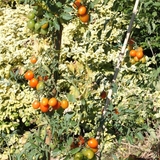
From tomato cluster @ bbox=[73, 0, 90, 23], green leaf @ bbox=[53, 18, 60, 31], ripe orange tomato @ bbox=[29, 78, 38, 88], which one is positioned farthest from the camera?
ripe orange tomato @ bbox=[29, 78, 38, 88]

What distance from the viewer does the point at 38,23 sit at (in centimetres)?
181

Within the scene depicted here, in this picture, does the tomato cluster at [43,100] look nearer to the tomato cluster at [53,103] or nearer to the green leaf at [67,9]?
the tomato cluster at [53,103]

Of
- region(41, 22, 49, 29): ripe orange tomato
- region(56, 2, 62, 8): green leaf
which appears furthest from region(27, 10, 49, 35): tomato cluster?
region(56, 2, 62, 8): green leaf

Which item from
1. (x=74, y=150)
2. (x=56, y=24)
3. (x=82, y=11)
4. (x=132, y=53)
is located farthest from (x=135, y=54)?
(x=74, y=150)

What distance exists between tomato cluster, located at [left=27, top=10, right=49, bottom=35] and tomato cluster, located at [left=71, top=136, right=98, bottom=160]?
0.68 meters

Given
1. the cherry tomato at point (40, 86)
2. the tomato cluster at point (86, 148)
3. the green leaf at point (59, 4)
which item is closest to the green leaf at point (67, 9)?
the green leaf at point (59, 4)

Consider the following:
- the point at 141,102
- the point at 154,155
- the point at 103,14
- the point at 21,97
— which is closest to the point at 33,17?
the point at 141,102

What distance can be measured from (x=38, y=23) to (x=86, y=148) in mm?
755

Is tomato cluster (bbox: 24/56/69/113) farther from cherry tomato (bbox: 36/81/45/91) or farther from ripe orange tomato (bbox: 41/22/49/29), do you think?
ripe orange tomato (bbox: 41/22/49/29)

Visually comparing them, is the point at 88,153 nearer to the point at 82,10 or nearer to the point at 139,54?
the point at 139,54

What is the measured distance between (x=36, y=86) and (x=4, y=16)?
3051 mm

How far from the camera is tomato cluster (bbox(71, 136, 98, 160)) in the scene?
71.8 inches

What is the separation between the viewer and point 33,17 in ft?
6.19

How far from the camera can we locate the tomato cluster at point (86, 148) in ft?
5.98
